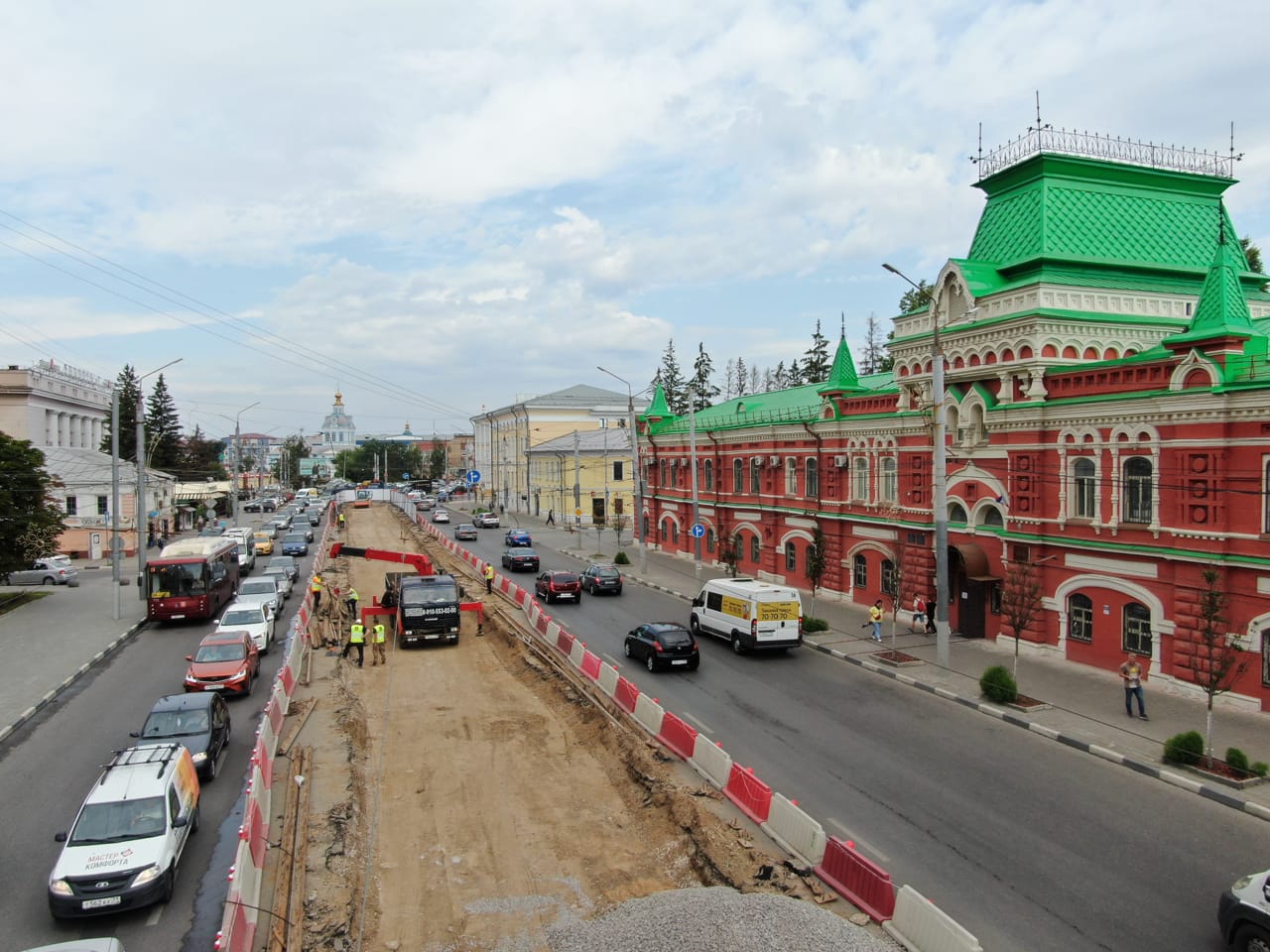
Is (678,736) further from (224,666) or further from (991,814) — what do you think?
(224,666)

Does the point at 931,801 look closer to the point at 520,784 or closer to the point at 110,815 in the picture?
the point at 520,784

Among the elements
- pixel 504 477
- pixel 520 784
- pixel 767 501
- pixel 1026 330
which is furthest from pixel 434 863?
pixel 504 477

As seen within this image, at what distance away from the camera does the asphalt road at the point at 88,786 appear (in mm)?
10898

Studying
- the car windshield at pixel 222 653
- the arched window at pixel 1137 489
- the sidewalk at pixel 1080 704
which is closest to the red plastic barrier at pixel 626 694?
the sidewalk at pixel 1080 704

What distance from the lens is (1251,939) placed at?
31.1ft

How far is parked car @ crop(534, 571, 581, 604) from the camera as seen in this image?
35312 millimetres

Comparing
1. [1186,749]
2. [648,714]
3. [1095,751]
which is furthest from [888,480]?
[648,714]

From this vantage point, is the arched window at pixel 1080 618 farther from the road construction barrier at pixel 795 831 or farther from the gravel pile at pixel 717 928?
the gravel pile at pixel 717 928

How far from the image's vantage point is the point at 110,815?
1148cm

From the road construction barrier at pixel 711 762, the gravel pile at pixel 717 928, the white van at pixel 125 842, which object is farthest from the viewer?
the road construction barrier at pixel 711 762

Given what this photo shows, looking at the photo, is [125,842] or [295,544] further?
[295,544]

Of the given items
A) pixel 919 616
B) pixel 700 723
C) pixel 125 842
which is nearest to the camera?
pixel 125 842

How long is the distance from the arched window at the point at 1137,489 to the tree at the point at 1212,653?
8.37 feet

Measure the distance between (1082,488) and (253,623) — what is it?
81.6 feet
